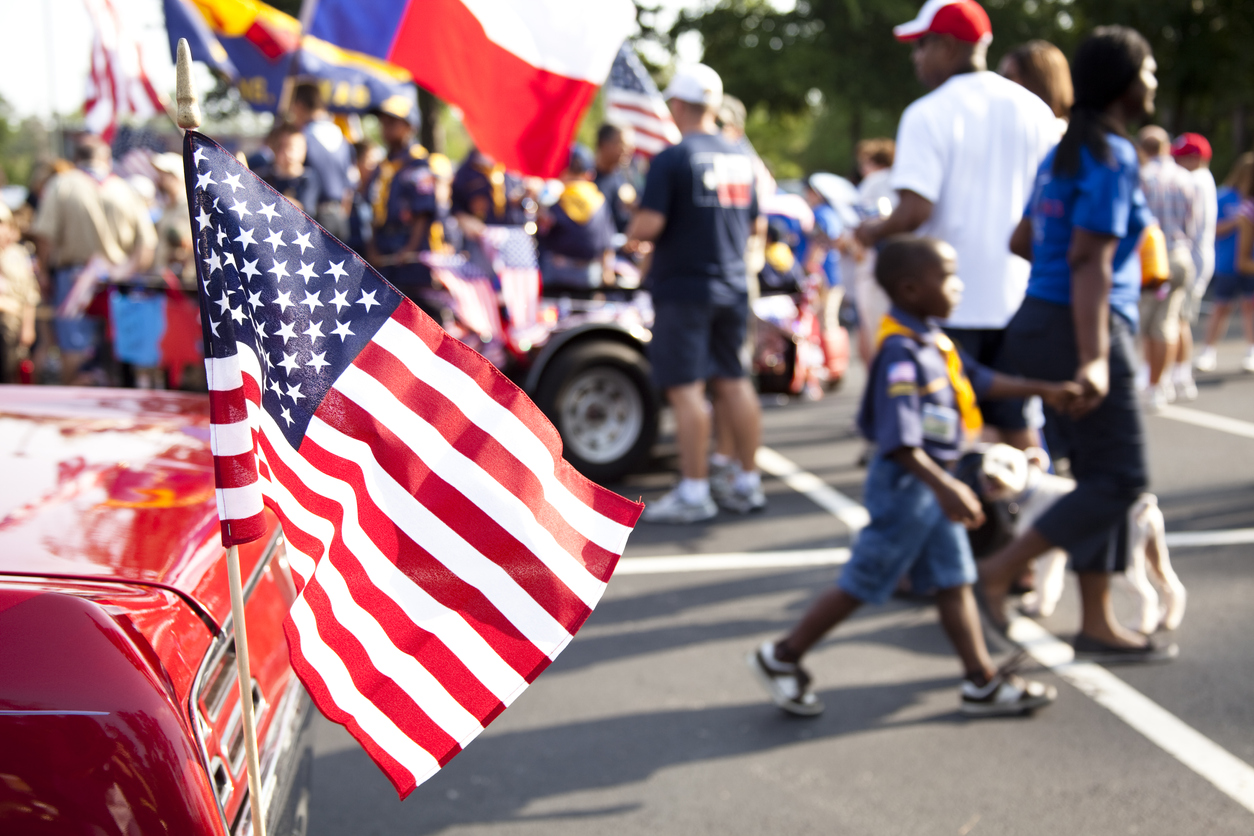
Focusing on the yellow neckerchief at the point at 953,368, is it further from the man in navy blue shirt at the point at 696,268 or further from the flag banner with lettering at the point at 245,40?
the flag banner with lettering at the point at 245,40

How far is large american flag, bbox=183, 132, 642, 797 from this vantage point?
1.79 meters

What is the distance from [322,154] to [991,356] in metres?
5.49

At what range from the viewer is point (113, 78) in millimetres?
8391

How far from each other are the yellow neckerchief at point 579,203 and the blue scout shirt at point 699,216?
1.16 meters

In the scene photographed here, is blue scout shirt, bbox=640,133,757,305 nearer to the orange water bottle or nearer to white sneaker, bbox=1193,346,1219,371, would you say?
the orange water bottle

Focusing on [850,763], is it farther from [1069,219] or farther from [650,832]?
[1069,219]

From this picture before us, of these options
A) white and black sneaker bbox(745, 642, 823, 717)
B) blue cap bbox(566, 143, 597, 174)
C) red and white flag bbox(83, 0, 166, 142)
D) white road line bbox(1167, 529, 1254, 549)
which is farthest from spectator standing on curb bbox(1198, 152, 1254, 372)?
red and white flag bbox(83, 0, 166, 142)

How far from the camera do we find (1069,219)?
11.5ft

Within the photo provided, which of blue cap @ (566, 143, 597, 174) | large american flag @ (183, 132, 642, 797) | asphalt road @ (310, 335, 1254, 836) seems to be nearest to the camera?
large american flag @ (183, 132, 642, 797)

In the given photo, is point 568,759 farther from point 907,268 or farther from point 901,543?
point 907,268

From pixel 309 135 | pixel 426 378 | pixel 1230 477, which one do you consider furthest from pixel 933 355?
pixel 309 135

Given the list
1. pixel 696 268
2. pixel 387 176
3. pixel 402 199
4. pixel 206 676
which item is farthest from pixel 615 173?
pixel 206 676

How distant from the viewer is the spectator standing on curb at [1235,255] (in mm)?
9289

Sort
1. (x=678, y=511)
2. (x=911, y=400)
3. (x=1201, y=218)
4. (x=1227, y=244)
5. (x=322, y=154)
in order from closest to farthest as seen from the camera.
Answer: (x=911, y=400) < (x=678, y=511) < (x=322, y=154) < (x=1201, y=218) < (x=1227, y=244)
